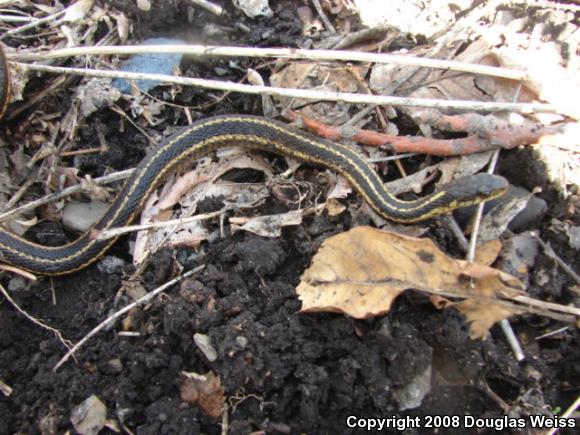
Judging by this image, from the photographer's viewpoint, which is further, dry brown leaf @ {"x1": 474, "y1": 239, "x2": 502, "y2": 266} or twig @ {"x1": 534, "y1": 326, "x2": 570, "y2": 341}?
dry brown leaf @ {"x1": 474, "y1": 239, "x2": 502, "y2": 266}

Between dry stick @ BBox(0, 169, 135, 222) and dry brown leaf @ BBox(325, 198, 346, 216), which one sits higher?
dry brown leaf @ BBox(325, 198, 346, 216)

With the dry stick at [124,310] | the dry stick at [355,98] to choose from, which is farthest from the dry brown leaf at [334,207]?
the dry stick at [124,310]

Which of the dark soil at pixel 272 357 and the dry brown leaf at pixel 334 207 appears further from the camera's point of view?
the dry brown leaf at pixel 334 207

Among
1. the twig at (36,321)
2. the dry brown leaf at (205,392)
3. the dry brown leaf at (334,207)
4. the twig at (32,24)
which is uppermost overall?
the twig at (32,24)

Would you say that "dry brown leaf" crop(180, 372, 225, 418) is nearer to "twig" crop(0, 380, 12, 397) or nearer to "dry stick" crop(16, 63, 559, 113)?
"twig" crop(0, 380, 12, 397)

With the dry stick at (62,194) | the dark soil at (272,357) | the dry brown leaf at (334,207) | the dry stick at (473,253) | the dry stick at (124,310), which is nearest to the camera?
the dark soil at (272,357)

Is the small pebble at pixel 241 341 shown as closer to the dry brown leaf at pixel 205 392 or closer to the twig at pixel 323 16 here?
the dry brown leaf at pixel 205 392

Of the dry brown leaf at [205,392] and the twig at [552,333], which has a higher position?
the twig at [552,333]

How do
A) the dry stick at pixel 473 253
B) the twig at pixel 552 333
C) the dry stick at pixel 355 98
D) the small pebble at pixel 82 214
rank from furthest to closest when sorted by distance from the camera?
the small pebble at pixel 82 214
the dry stick at pixel 355 98
the twig at pixel 552 333
the dry stick at pixel 473 253

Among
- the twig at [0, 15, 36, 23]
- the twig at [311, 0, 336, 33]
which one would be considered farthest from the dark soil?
the twig at [0, 15, 36, 23]
